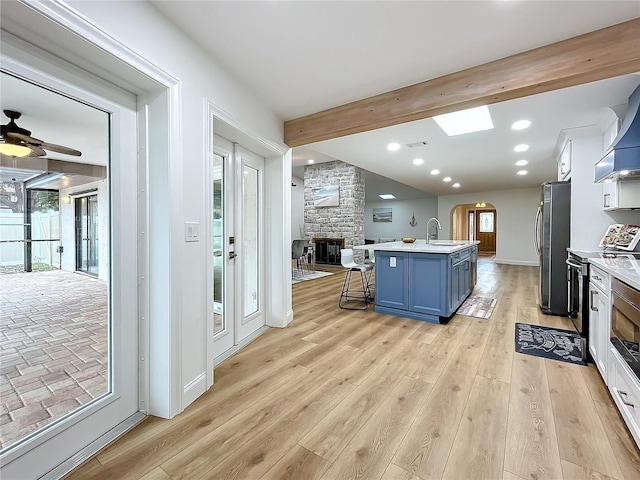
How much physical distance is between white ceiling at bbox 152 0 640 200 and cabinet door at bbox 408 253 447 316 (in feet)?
6.12

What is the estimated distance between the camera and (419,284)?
11.9 ft

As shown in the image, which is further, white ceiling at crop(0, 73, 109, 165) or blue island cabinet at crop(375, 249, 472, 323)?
blue island cabinet at crop(375, 249, 472, 323)

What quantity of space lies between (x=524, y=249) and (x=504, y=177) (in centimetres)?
339

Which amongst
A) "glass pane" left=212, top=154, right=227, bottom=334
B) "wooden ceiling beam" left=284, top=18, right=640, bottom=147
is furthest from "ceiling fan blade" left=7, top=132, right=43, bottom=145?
"wooden ceiling beam" left=284, top=18, right=640, bottom=147

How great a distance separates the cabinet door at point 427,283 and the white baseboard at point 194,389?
2621mm

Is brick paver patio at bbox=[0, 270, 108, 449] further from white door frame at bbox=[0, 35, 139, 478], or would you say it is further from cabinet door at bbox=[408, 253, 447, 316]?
cabinet door at bbox=[408, 253, 447, 316]

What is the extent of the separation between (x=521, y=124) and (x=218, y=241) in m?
3.96

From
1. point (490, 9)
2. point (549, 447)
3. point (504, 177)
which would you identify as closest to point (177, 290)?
point (549, 447)

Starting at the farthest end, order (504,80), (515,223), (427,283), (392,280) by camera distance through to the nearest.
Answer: (515,223), (392,280), (427,283), (504,80)

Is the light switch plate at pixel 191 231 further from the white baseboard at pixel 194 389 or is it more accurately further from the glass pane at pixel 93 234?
the white baseboard at pixel 194 389

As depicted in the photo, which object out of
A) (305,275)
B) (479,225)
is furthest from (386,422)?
(479,225)

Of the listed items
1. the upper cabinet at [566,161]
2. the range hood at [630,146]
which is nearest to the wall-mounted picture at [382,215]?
the upper cabinet at [566,161]

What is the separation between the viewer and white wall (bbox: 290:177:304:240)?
9720mm

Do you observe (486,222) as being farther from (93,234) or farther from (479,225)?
(93,234)
